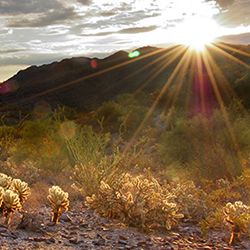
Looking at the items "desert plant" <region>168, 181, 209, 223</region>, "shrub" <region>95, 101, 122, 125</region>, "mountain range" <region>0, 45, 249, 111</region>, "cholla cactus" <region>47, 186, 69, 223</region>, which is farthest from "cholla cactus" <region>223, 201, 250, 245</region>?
"mountain range" <region>0, 45, 249, 111</region>

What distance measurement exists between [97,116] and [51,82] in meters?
48.6

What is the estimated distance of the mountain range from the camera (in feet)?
176

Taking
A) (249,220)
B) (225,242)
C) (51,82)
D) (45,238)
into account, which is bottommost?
(225,242)

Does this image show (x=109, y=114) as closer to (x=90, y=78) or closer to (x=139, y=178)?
(x=139, y=178)

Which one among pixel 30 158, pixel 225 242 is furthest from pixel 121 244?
pixel 30 158

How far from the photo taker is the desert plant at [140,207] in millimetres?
4285

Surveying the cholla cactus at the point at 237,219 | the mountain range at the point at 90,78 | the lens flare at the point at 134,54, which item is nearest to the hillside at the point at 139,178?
the cholla cactus at the point at 237,219

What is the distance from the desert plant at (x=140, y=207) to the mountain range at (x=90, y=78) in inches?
1758

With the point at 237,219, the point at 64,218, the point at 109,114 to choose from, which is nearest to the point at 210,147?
the point at 237,219

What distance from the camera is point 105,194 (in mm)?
4609

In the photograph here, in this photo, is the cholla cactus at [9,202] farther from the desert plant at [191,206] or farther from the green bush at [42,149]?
the green bush at [42,149]

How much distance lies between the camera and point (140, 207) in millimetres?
4211

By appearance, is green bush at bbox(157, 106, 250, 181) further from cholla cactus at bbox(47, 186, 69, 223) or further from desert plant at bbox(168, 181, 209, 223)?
cholla cactus at bbox(47, 186, 69, 223)

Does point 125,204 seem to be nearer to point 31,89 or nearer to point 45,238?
point 45,238
